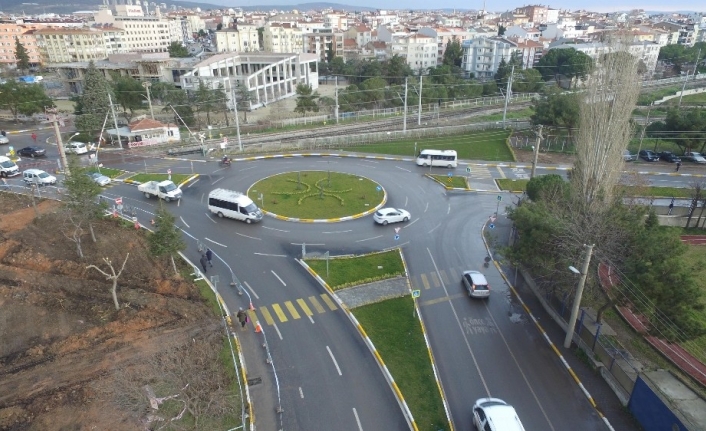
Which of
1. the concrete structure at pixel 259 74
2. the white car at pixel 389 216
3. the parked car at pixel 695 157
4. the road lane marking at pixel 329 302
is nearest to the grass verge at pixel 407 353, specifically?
the road lane marking at pixel 329 302

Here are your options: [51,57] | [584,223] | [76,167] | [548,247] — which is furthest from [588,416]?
[51,57]

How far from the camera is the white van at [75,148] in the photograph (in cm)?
4591

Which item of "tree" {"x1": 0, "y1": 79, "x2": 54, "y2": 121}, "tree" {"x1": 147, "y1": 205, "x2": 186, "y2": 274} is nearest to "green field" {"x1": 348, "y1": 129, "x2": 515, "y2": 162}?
"tree" {"x1": 147, "y1": 205, "x2": 186, "y2": 274}

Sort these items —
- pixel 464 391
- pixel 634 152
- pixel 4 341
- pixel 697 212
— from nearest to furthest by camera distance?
pixel 464 391, pixel 4 341, pixel 697 212, pixel 634 152

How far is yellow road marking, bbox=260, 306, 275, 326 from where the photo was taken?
21875 millimetres

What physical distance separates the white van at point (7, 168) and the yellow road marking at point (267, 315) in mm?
31696

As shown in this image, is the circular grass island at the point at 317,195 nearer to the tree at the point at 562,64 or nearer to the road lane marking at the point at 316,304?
the road lane marking at the point at 316,304

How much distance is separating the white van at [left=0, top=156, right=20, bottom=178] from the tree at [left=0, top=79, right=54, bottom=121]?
885 inches

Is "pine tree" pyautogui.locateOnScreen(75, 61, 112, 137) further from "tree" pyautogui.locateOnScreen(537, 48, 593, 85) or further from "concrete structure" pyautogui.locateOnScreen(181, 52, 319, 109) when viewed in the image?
"tree" pyautogui.locateOnScreen(537, 48, 593, 85)

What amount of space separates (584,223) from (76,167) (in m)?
28.2

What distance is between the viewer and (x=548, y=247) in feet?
68.4

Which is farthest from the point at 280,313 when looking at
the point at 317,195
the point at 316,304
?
the point at 317,195

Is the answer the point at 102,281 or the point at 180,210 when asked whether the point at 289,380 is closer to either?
the point at 102,281

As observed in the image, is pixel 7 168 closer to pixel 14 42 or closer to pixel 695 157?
pixel 695 157
